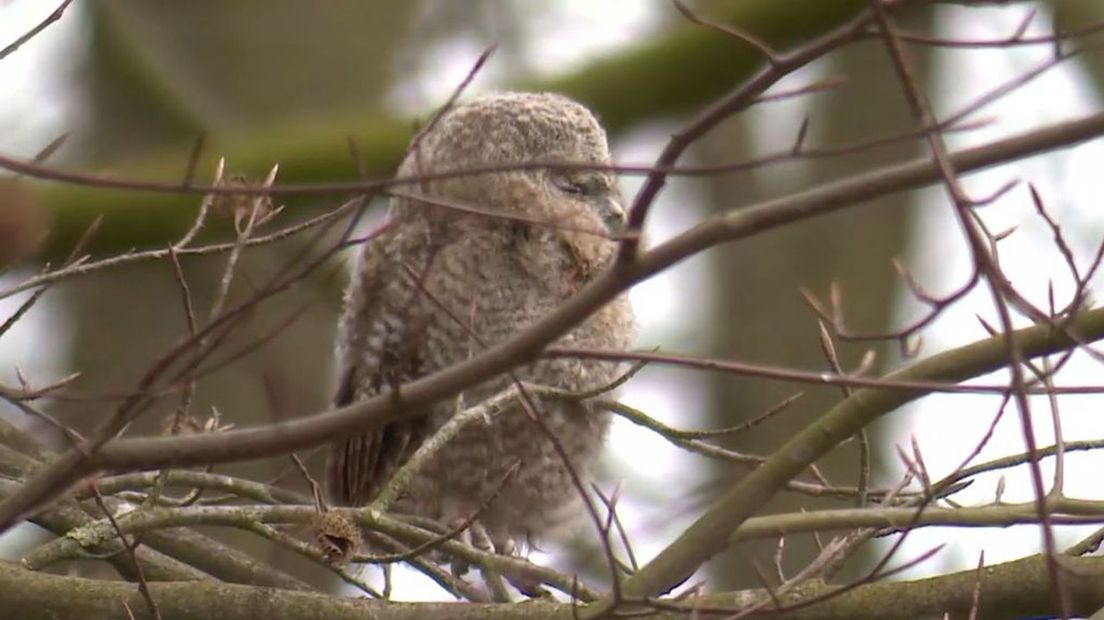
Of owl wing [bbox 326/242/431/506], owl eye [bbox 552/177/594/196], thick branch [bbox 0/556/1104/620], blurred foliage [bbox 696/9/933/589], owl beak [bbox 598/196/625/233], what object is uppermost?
blurred foliage [bbox 696/9/933/589]

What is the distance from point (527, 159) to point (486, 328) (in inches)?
19.4

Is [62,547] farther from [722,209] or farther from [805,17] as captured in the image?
[722,209]

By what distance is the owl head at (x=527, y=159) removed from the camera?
4453mm

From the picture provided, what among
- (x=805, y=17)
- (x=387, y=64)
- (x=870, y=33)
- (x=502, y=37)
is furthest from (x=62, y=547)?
(x=502, y=37)

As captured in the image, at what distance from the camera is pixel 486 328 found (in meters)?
4.37

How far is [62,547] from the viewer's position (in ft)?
11.0

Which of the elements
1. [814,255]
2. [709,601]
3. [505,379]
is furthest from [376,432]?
[814,255]

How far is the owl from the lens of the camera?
14.4 ft

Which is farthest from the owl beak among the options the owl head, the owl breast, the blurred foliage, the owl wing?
the blurred foliage

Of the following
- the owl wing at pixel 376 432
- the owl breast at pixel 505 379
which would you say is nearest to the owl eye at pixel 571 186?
the owl breast at pixel 505 379

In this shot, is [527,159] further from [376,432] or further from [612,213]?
[376,432]

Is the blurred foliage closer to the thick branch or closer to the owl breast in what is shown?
the owl breast

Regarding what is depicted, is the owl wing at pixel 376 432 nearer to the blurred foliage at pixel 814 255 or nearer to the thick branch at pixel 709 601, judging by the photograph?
the thick branch at pixel 709 601

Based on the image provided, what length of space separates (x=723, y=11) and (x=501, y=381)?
8.58 ft
